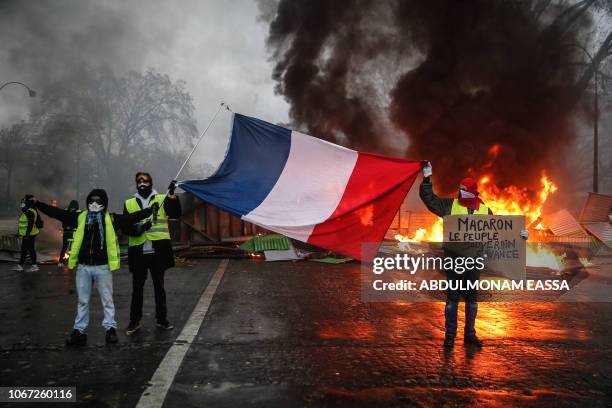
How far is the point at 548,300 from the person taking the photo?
7.72 m

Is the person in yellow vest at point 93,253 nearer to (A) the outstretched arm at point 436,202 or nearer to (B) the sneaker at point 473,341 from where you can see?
(A) the outstretched arm at point 436,202

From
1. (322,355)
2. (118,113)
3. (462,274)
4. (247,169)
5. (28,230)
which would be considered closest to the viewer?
(322,355)

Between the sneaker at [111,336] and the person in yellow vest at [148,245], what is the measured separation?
299 mm

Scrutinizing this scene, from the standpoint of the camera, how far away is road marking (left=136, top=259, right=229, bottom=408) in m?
3.63

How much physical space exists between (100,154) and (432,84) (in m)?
33.3

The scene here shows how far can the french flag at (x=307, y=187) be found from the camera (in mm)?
5664

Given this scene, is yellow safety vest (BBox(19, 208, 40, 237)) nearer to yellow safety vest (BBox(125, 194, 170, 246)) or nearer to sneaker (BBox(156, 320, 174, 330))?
yellow safety vest (BBox(125, 194, 170, 246))

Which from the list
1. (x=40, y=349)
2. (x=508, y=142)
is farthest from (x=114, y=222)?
(x=508, y=142)

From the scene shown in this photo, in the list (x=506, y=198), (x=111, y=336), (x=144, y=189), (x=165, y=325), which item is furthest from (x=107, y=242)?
(x=506, y=198)

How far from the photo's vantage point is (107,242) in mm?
5137

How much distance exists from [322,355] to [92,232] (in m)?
2.93

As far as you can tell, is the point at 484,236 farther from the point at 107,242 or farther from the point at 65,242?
Result: the point at 65,242

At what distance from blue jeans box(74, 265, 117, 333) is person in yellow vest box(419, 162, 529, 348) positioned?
12.7ft

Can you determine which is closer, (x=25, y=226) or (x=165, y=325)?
(x=165, y=325)
